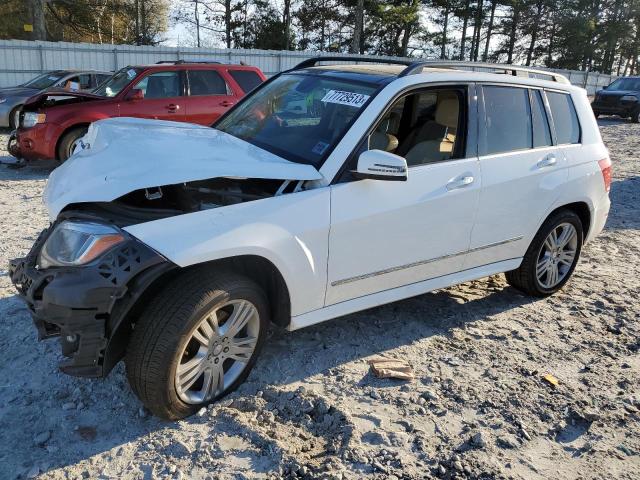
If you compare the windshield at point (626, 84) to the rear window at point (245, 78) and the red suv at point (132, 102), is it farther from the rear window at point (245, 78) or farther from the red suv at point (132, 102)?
the red suv at point (132, 102)

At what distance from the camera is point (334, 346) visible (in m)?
4.05

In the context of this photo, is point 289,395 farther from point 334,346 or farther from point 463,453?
point 463,453

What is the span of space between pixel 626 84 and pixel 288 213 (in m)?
24.0

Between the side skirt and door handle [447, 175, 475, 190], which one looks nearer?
the side skirt

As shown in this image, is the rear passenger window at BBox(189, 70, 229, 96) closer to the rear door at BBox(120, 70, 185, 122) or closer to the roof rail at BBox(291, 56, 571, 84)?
the rear door at BBox(120, 70, 185, 122)

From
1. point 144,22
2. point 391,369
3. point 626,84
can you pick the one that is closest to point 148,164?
point 391,369

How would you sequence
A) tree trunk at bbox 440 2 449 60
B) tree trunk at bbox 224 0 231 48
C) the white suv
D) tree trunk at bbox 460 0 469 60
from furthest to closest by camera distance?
1. tree trunk at bbox 440 2 449 60
2. tree trunk at bbox 460 0 469 60
3. tree trunk at bbox 224 0 231 48
4. the white suv

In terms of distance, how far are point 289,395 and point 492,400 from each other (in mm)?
1233

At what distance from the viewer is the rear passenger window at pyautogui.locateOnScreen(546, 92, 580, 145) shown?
4.84 m

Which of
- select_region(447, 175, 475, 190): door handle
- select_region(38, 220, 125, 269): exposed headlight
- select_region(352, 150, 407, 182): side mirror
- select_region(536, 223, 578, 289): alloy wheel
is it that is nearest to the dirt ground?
select_region(536, 223, 578, 289): alloy wheel

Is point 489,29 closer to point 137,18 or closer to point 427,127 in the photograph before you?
point 137,18

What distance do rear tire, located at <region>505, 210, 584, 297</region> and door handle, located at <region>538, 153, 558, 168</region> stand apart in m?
0.47

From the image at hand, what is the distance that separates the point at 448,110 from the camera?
423 centimetres

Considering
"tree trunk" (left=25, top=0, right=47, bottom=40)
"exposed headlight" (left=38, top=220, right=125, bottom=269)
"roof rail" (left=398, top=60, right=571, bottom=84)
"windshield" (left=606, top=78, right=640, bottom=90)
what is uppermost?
"tree trunk" (left=25, top=0, right=47, bottom=40)
